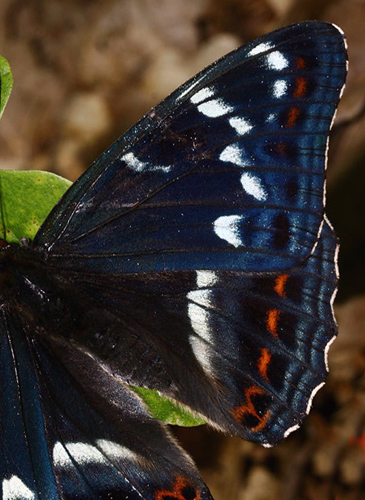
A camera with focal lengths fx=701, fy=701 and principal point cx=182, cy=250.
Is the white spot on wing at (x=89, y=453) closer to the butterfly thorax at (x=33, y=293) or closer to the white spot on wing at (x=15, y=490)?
the white spot on wing at (x=15, y=490)

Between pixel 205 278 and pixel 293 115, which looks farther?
pixel 205 278

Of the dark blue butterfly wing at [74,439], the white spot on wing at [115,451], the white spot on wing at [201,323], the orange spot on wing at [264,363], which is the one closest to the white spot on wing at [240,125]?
the white spot on wing at [201,323]

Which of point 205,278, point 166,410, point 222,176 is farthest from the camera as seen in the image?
point 166,410

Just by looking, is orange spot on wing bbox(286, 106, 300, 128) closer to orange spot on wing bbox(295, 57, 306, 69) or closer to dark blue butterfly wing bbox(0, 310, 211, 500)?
orange spot on wing bbox(295, 57, 306, 69)

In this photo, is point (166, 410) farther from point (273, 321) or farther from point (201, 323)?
point (273, 321)

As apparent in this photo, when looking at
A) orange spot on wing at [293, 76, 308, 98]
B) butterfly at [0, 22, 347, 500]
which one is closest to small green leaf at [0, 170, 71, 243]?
butterfly at [0, 22, 347, 500]

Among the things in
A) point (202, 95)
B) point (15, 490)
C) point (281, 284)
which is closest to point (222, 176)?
point (202, 95)

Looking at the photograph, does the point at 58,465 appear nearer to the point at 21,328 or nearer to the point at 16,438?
the point at 16,438
